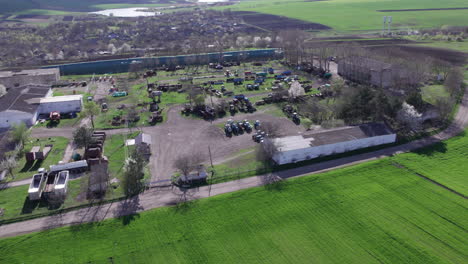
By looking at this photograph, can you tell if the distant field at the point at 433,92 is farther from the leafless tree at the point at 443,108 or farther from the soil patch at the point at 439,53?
the soil patch at the point at 439,53

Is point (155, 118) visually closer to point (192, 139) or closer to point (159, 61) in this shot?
point (192, 139)

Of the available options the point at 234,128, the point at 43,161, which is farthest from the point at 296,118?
the point at 43,161

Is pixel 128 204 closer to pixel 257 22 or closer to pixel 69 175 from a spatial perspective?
pixel 69 175

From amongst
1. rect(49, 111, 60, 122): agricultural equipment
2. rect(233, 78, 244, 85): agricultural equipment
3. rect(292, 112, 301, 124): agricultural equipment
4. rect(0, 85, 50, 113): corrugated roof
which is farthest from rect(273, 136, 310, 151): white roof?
rect(0, 85, 50, 113): corrugated roof

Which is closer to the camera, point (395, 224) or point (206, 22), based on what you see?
point (395, 224)

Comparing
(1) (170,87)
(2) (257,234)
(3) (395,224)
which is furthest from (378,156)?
(1) (170,87)

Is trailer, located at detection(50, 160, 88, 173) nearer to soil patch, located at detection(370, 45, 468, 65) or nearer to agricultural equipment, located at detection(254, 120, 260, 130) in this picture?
agricultural equipment, located at detection(254, 120, 260, 130)
